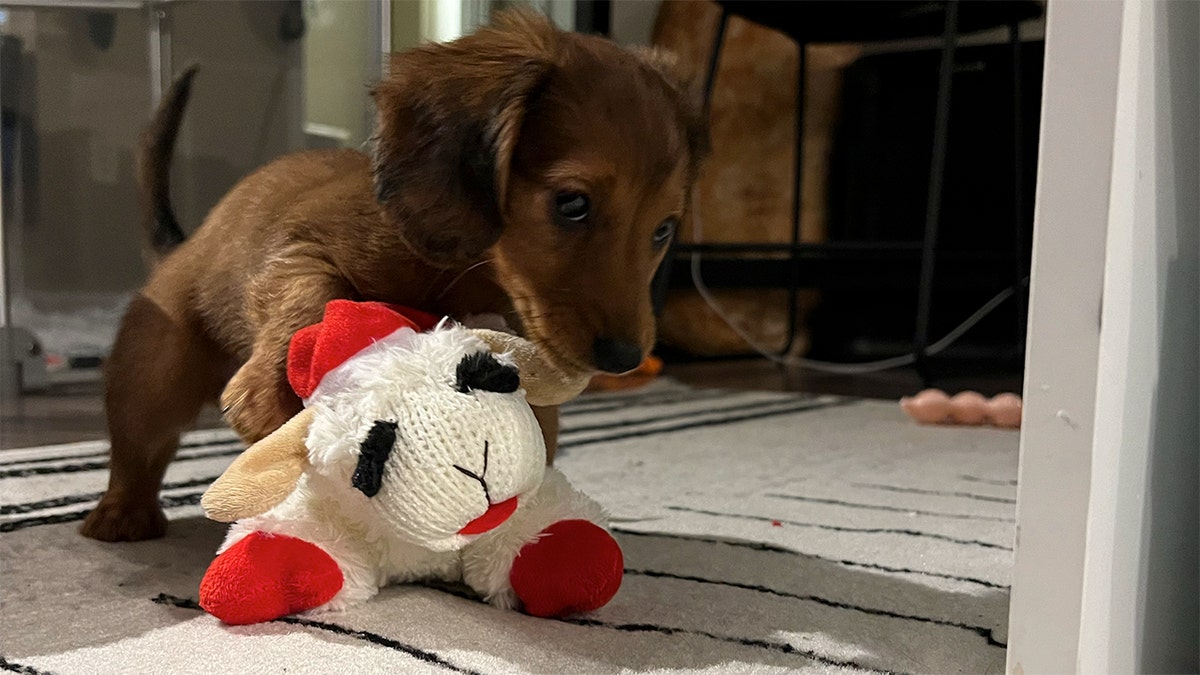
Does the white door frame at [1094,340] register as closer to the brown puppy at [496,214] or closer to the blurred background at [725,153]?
the brown puppy at [496,214]

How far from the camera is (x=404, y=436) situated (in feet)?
1.88

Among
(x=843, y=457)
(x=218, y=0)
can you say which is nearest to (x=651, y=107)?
(x=843, y=457)

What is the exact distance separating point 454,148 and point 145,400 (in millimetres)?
325

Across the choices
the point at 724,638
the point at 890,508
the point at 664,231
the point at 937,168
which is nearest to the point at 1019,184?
the point at 937,168

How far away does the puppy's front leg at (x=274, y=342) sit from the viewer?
2.16 ft

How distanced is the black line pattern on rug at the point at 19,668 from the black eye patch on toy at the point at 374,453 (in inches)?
7.3

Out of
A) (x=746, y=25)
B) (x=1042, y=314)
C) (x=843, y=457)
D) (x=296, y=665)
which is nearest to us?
(x=1042, y=314)

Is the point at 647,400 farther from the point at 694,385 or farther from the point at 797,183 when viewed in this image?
the point at 797,183

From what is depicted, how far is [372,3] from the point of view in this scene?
1039mm

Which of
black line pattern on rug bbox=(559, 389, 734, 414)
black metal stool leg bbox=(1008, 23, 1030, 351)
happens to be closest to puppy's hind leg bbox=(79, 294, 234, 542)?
black line pattern on rug bbox=(559, 389, 734, 414)

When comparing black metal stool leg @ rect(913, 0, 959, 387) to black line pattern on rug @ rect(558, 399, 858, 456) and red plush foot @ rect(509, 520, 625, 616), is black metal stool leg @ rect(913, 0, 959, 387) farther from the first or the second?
red plush foot @ rect(509, 520, 625, 616)

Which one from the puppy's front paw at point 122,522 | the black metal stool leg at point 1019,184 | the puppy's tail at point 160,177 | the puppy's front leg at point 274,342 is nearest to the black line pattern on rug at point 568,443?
the puppy's front paw at point 122,522

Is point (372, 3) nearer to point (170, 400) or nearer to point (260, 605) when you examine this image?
point (170, 400)

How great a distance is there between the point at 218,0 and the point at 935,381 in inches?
60.5
